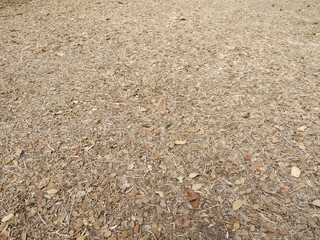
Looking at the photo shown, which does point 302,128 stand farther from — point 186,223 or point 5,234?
point 5,234

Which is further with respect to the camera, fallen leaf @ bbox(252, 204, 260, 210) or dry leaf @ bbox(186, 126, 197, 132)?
dry leaf @ bbox(186, 126, 197, 132)

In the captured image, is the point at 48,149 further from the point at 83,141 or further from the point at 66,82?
the point at 66,82

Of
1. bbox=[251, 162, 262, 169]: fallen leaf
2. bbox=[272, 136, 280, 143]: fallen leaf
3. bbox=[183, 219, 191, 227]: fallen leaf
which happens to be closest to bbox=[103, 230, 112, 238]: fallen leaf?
bbox=[183, 219, 191, 227]: fallen leaf

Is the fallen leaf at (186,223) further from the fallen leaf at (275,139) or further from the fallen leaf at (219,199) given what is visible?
the fallen leaf at (275,139)

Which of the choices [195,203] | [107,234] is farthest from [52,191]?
[195,203]

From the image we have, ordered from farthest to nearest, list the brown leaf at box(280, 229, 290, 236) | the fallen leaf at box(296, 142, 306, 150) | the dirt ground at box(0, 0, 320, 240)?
the fallen leaf at box(296, 142, 306, 150), the dirt ground at box(0, 0, 320, 240), the brown leaf at box(280, 229, 290, 236)

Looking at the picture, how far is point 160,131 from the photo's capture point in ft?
8.81

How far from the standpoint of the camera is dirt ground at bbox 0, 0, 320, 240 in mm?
1978

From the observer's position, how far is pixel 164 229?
1.91 m

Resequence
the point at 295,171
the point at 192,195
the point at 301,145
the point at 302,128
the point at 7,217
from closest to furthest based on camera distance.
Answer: the point at 7,217 → the point at 192,195 → the point at 295,171 → the point at 301,145 → the point at 302,128

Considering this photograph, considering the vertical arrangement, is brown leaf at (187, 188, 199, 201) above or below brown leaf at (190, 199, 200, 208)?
above

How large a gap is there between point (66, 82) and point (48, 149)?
121 cm

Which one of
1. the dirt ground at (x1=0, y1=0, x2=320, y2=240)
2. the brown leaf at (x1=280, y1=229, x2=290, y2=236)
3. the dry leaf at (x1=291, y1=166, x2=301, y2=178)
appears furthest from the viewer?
the dry leaf at (x1=291, y1=166, x2=301, y2=178)

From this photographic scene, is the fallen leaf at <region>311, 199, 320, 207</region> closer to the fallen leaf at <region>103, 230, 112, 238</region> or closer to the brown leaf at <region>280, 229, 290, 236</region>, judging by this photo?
the brown leaf at <region>280, 229, 290, 236</region>
